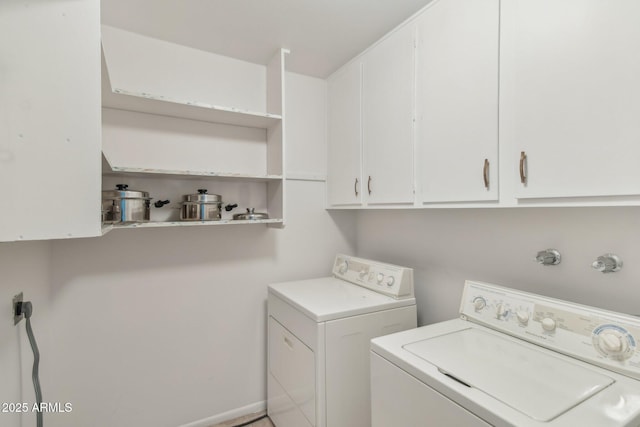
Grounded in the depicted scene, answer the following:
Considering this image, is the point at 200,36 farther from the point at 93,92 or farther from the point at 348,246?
the point at 348,246

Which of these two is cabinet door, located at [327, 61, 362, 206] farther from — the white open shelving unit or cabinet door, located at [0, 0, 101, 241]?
cabinet door, located at [0, 0, 101, 241]

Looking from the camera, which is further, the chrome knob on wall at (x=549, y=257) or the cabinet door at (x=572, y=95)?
the chrome knob on wall at (x=549, y=257)

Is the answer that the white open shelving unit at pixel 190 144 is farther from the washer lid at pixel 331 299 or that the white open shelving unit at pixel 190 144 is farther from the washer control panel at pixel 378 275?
the washer control panel at pixel 378 275

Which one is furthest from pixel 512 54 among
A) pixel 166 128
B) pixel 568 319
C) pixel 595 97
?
pixel 166 128

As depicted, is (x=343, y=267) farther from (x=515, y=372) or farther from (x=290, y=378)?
(x=515, y=372)

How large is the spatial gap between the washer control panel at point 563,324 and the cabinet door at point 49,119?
5.12ft

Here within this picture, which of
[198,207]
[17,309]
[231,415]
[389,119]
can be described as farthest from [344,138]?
[231,415]

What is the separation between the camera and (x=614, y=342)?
914 mm

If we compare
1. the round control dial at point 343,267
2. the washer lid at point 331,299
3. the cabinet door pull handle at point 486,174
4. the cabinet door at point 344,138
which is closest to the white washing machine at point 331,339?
the washer lid at point 331,299

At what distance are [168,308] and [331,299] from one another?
1.05 metres

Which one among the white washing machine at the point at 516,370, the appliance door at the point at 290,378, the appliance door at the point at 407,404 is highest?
the white washing machine at the point at 516,370

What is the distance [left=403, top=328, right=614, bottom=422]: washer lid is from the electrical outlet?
1488 millimetres

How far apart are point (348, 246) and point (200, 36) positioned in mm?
1803

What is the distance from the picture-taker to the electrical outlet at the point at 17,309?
43.3 inches
